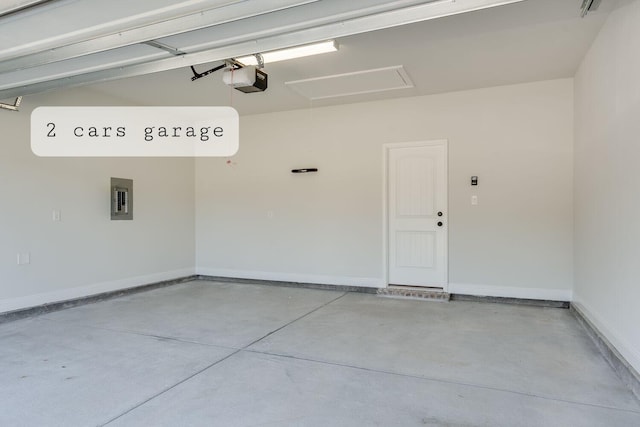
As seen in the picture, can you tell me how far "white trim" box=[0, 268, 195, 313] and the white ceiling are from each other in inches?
86.5

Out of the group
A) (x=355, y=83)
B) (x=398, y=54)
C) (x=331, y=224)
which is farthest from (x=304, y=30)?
(x=331, y=224)

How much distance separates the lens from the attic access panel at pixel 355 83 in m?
4.55

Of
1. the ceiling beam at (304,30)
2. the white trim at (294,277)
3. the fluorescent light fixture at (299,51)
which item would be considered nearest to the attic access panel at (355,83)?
the fluorescent light fixture at (299,51)

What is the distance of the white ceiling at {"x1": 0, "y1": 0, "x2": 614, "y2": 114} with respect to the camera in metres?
2.92

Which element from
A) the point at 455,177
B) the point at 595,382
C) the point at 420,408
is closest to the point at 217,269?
the point at 455,177

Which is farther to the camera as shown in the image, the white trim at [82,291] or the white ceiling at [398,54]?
the white trim at [82,291]

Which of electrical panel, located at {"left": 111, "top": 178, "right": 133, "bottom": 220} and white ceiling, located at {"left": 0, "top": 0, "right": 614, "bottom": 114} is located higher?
white ceiling, located at {"left": 0, "top": 0, "right": 614, "bottom": 114}

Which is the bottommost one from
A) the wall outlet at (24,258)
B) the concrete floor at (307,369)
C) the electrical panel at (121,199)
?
the concrete floor at (307,369)

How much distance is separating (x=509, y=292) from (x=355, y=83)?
124 inches

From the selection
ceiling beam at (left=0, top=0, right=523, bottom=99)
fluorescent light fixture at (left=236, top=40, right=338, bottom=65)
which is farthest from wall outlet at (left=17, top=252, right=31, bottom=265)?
fluorescent light fixture at (left=236, top=40, right=338, bottom=65)

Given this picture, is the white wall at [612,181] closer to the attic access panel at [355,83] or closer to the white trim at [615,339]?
the white trim at [615,339]

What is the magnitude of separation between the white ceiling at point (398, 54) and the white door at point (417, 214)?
843mm

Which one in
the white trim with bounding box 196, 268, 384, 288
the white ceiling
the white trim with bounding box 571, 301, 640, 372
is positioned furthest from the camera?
the white trim with bounding box 196, 268, 384, 288

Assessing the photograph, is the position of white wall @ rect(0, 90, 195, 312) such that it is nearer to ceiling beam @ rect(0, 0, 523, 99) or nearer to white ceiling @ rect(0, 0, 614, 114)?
white ceiling @ rect(0, 0, 614, 114)
